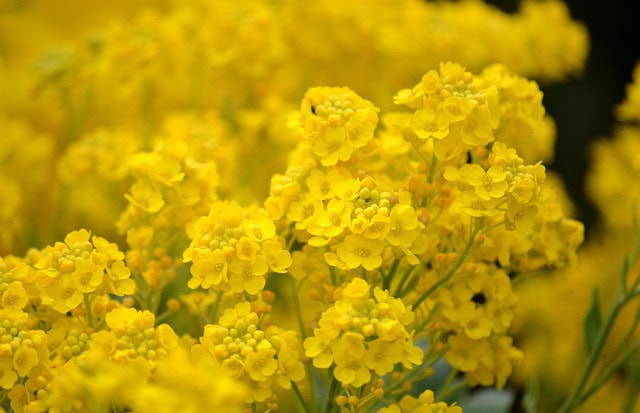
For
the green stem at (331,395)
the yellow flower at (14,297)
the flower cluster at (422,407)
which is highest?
the yellow flower at (14,297)

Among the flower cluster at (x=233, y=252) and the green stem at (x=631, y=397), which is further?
the green stem at (x=631, y=397)

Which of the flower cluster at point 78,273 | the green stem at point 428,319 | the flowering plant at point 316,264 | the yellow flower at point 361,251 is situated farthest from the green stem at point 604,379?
the flower cluster at point 78,273

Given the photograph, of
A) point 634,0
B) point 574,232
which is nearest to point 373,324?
point 574,232

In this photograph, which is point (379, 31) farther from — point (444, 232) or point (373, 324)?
point (373, 324)

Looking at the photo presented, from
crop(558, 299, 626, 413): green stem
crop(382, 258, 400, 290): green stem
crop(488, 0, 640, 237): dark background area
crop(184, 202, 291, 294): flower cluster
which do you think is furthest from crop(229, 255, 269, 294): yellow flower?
crop(488, 0, 640, 237): dark background area

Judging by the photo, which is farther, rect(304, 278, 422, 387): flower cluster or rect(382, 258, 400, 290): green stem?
rect(382, 258, 400, 290): green stem

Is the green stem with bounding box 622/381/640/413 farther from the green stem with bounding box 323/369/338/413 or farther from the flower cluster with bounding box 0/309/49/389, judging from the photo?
the flower cluster with bounding box 0/309/49/389

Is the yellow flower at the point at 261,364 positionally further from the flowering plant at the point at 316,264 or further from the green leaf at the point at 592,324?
the green leaf at the point at 592,324
